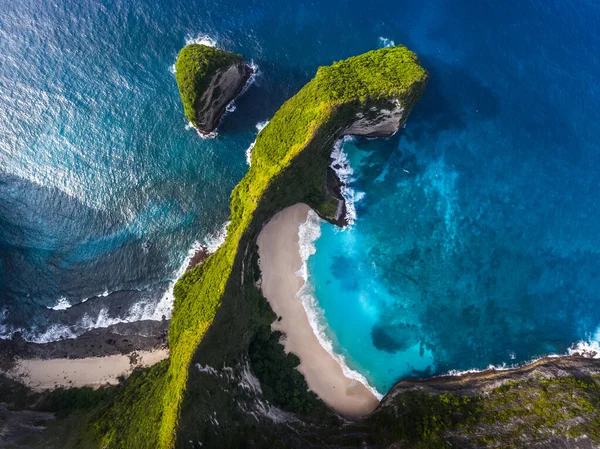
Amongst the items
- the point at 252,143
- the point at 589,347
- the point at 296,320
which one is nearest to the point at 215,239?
the point at 252,143

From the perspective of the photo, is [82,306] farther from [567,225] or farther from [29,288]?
[567,225]

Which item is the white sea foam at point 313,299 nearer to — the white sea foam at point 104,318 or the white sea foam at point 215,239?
the white sea foam at point 215,239

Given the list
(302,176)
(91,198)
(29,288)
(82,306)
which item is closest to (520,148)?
(302,176)

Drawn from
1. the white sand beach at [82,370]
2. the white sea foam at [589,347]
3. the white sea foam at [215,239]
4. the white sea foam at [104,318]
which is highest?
the white sea foam at [215,239]

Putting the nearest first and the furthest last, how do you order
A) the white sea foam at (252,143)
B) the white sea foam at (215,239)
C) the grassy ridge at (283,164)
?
the grassy ridge at (283,164) → the white sea foam at (215,239) → the white sea foam at (252,143)

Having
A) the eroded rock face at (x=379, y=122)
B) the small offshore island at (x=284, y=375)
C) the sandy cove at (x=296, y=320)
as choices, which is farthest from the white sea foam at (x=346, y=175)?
the sandy cove at (x=296, y=320)

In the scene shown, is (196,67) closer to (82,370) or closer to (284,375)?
(284,375)

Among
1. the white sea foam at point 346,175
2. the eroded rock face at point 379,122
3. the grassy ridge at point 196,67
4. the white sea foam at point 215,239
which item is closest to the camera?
the eroded rock face at point 379,122
